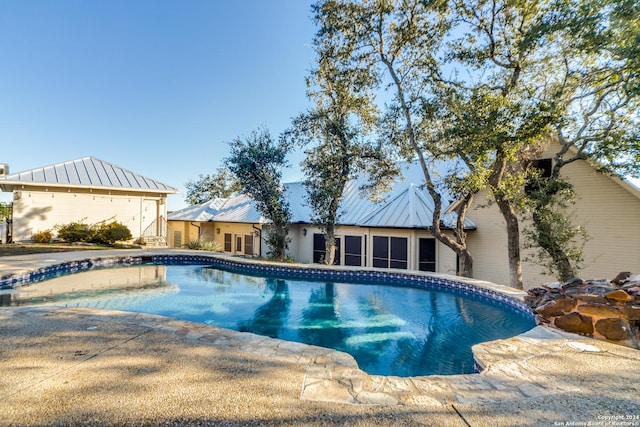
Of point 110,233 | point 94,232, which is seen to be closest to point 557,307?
point 110,233

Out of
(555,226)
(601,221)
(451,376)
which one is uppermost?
(601,221)

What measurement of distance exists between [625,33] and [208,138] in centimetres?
1922

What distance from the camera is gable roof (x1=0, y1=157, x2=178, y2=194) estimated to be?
14781mm

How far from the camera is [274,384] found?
295 cm

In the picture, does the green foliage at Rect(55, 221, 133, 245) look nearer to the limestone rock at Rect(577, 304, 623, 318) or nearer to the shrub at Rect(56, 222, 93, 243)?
the shrub at Rect(56, 222, 93, 243)

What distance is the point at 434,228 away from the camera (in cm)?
1041

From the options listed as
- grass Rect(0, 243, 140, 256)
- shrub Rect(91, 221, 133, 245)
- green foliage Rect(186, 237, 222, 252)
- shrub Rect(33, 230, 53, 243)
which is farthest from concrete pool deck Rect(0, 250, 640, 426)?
shrub Rect(33, 230, 53, 243)

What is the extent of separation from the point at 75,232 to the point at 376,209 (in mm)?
15756

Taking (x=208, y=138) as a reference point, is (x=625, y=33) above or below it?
below

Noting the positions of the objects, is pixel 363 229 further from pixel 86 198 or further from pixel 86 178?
pixel 86 178

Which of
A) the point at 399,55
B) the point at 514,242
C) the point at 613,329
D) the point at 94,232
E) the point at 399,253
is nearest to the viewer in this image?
the point at 613,329

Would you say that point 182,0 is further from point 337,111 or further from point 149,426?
point 149,426

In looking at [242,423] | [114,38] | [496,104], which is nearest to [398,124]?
[496,104]

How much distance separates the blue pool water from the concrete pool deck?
1.34 metres
